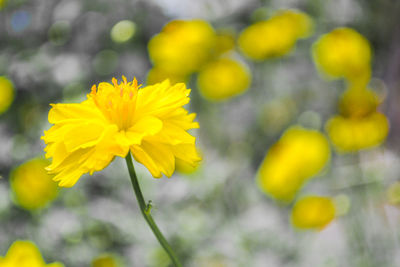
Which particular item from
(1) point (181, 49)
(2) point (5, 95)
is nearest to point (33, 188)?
(2) point (5, 95)

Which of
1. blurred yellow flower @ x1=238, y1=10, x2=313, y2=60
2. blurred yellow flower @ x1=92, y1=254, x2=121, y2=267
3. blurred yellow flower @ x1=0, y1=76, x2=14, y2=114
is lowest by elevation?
blurred yellow flower @ x1=92, y1=254, x2=121, y2=267

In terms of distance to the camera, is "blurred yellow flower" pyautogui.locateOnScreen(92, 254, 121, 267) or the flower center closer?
the flower center

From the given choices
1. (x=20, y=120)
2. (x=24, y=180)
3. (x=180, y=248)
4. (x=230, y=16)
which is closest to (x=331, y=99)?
(x=230, y=16)

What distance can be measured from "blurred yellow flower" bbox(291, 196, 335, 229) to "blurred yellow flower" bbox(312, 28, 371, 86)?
275 mm

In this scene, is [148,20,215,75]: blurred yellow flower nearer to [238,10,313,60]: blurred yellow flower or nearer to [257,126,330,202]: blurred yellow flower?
[238,10,313,60]: blurred yellow flower

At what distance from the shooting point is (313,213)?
3.00 feet

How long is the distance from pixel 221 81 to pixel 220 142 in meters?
0.32

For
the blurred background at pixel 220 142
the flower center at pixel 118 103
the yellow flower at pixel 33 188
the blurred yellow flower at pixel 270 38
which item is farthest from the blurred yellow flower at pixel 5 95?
the flower center at pixel 118 103

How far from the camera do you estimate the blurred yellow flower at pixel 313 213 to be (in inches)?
35.9

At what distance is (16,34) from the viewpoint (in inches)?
54.9

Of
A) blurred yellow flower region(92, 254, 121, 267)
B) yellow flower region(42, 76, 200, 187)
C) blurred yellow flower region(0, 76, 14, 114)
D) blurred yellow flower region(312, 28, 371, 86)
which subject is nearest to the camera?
yellow flower region(42, 76, 200, 187)

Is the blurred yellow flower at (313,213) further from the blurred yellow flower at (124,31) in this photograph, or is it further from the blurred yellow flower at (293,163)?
the blurred yellow flower at (124,31)

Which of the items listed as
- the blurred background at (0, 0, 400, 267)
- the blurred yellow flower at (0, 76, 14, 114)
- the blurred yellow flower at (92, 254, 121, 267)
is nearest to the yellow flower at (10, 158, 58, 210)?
the blurred background at (0, 0, 400, 267)

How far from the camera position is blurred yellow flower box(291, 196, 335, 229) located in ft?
2.99
